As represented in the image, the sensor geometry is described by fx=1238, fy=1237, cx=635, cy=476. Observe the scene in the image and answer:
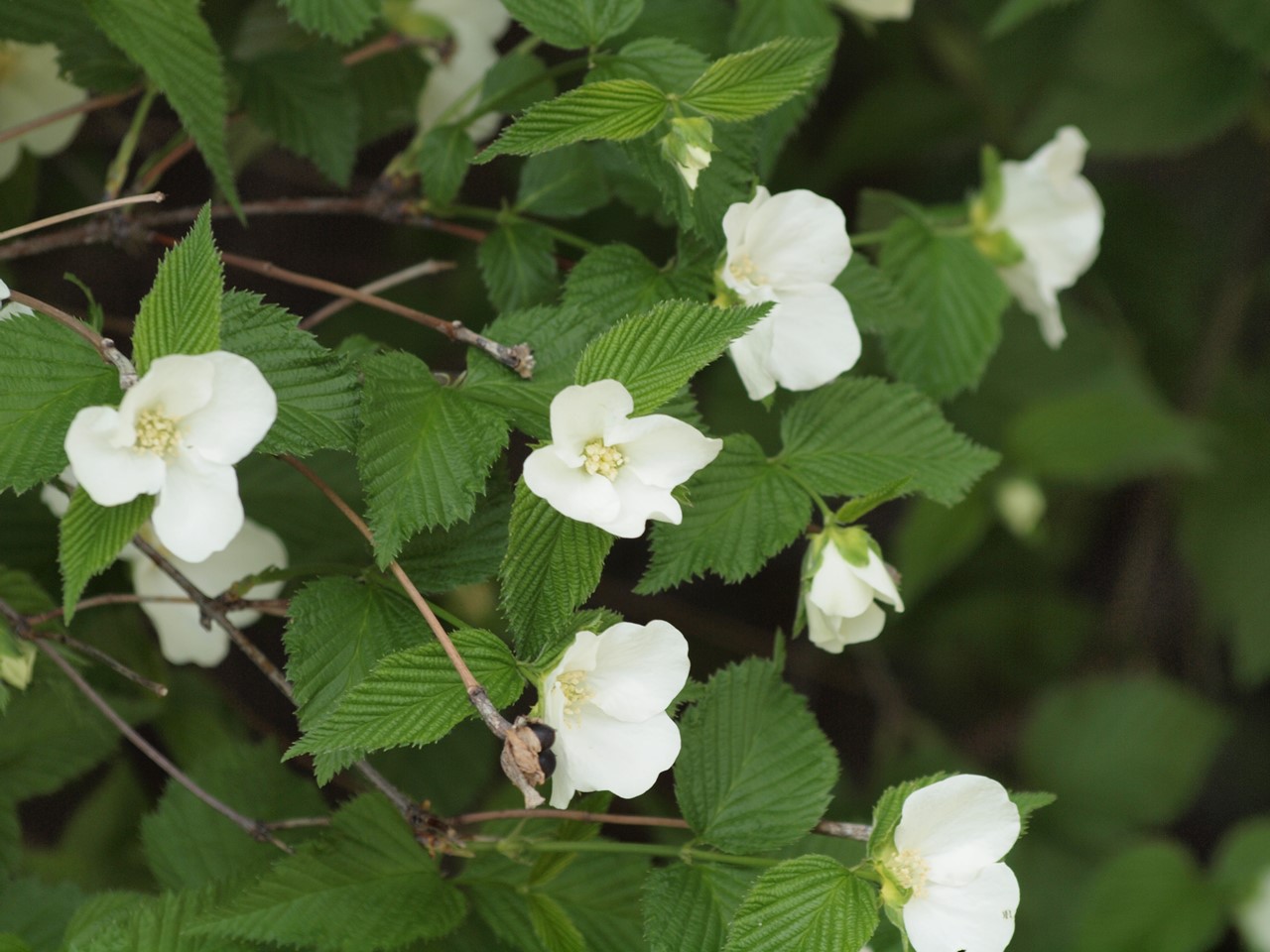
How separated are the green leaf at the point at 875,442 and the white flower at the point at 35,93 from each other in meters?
0.58

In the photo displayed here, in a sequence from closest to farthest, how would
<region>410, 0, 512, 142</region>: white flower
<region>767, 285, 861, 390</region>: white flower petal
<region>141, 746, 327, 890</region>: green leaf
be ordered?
<region>767, 285, 861, 390</region>: white flower petal, <region>141, 746, 327, 890</region>: green leaf, <region>410, 0, 512, 142</region>: white flower

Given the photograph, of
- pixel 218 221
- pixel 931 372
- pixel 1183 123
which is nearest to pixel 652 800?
pixel 931 372

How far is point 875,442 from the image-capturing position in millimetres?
778

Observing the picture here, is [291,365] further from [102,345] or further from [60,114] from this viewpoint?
[60,114]

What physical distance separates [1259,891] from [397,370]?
46.1 inches

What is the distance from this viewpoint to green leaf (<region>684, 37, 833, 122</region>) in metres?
0.67

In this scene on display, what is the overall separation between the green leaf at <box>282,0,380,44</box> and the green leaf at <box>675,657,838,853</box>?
46cm

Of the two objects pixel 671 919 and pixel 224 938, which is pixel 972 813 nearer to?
pixel 671 919

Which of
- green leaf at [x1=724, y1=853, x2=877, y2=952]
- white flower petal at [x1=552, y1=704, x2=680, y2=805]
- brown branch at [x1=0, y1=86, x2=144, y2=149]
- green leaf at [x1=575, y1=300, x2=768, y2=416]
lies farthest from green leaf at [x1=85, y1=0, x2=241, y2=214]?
green leaf at [x1=724, y1=853, x2=877, y2=952]

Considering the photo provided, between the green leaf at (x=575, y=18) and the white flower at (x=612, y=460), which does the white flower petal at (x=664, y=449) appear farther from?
the green leaf at (x=575, y=18)

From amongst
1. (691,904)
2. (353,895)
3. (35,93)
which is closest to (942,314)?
(691,904)

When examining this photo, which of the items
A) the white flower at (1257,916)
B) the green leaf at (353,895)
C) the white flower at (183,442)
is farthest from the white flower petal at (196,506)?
the white flower at (1257,916)

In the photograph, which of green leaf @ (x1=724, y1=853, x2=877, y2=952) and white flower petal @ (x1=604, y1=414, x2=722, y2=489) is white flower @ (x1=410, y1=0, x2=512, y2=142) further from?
green leaf @ (x1=724, y1=853, x2=877, y2=952)

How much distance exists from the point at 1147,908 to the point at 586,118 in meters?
1.06
